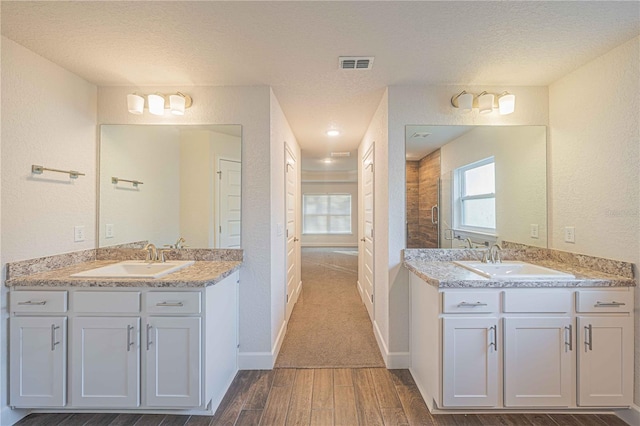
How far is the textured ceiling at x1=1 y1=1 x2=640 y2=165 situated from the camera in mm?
1471

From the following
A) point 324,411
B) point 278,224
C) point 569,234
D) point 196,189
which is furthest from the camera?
point 278,224

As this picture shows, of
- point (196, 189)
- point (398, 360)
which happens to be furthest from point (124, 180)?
point (398, 360)

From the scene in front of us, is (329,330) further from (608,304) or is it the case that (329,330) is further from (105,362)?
(608,304)

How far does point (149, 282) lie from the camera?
1698 millimetres

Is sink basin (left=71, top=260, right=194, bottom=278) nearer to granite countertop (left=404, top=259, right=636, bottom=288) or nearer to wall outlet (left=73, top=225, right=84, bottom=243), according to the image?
wall outlet (left=73, top=225, right=84, bottom=243)

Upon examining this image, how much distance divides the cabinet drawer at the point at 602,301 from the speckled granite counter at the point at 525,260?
0.05m

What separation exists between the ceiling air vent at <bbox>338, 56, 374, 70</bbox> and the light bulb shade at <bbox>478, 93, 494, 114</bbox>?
954 millimetres

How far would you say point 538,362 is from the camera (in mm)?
1717

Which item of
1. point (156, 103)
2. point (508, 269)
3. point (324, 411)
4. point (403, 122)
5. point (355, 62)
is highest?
point (355, 62)

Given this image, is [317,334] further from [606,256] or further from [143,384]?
[606,256]

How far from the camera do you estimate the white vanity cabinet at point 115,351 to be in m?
1.70

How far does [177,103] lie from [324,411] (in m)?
2.48

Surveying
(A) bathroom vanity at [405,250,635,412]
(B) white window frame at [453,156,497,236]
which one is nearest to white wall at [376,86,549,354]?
(B) white window frame at [453,156,497,236]

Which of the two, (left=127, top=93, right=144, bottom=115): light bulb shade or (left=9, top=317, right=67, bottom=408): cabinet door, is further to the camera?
(left=127, top=93, right=144, bottom=115): light bulb shade
